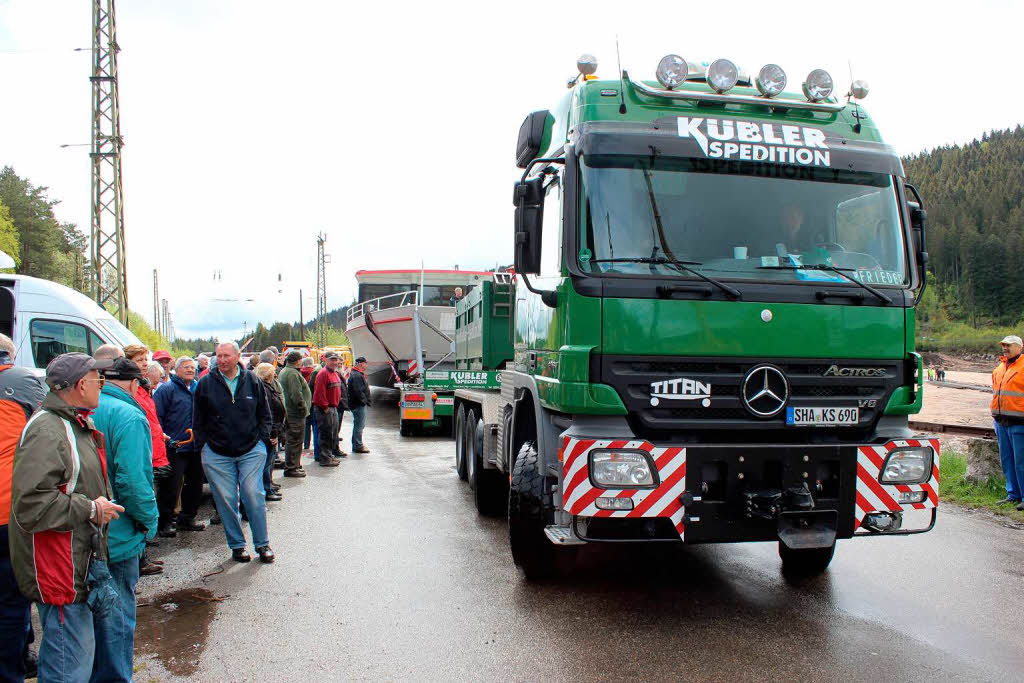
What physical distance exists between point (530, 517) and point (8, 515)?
3064 mm

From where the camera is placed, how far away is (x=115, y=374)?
3.84 m

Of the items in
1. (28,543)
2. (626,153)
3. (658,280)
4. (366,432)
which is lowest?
(366,432)

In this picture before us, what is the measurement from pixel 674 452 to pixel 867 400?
4.50ft

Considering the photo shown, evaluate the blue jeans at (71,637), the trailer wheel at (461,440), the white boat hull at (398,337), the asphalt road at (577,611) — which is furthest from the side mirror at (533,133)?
the white boat hull at (398,337)

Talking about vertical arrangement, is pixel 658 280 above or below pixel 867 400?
above

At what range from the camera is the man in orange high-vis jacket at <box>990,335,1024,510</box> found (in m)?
7.55

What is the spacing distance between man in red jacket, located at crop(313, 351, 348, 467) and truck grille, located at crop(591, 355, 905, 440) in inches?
330

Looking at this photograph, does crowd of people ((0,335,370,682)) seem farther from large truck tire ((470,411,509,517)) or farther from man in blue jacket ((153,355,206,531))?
large truck tire ((470,411,509,517))

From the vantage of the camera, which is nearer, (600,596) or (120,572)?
(120,572)

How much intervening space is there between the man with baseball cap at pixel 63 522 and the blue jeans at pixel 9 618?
565 millimetres

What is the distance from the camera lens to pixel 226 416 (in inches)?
240

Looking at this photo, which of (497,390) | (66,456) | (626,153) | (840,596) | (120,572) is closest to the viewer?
(66,456)

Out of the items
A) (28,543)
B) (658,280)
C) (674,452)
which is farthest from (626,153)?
(28,543)

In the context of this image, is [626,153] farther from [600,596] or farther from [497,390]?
[497,390]
